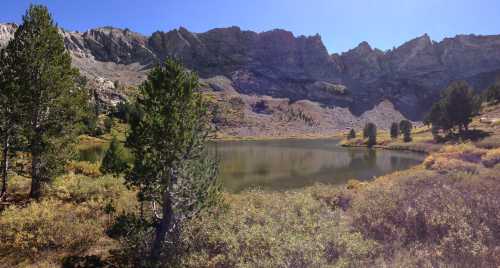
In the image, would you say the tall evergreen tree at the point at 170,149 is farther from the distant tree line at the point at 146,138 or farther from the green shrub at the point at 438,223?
the green shrub at the point at 438,223

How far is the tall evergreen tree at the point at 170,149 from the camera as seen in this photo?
13.8m

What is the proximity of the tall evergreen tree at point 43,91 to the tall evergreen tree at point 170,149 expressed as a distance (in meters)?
8.14

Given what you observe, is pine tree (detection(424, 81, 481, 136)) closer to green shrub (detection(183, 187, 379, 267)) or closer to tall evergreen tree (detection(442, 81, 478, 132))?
tall evergreen tree (detection(442, 81, 478, 132))

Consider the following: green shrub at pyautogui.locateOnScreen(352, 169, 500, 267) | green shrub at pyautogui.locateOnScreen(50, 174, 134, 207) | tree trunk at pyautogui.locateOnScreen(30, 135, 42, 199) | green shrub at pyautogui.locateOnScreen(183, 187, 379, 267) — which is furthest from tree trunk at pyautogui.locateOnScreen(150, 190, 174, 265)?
tree trunk at pyautogui.locateOnScreen(30, 135, 42, 199)

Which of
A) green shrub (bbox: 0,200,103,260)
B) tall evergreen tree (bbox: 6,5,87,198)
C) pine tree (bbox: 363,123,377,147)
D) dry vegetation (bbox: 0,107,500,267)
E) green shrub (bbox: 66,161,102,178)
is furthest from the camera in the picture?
pine tree (bbox: 363,123,377,147)

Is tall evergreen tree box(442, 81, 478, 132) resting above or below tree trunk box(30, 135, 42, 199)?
above

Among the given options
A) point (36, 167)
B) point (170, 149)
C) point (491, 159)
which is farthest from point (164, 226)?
point (491, 159)

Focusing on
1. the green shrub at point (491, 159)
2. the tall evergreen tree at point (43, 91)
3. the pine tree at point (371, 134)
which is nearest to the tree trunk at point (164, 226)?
the tall evergreen tree at point (43, 91)

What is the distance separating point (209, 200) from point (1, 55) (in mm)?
15129

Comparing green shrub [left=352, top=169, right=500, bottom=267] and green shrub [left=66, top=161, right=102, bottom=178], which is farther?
green shrub [left=66, top=161, right=102, bottom=178]

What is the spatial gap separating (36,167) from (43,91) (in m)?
4.65

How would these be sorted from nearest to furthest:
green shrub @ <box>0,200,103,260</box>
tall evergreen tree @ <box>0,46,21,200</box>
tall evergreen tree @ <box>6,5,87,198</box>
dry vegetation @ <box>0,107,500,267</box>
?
dry vegetation @ <box>0,107,500,267</box>, green shrub @ <box>0,200,103,260</box>, tall evergreen tree @ <box>0,46,21,200</box>, tall evergreen tree @ <box>6,5,87,198</box>

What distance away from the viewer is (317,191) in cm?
2447

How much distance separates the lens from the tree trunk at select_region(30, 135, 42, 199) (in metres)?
18.8
